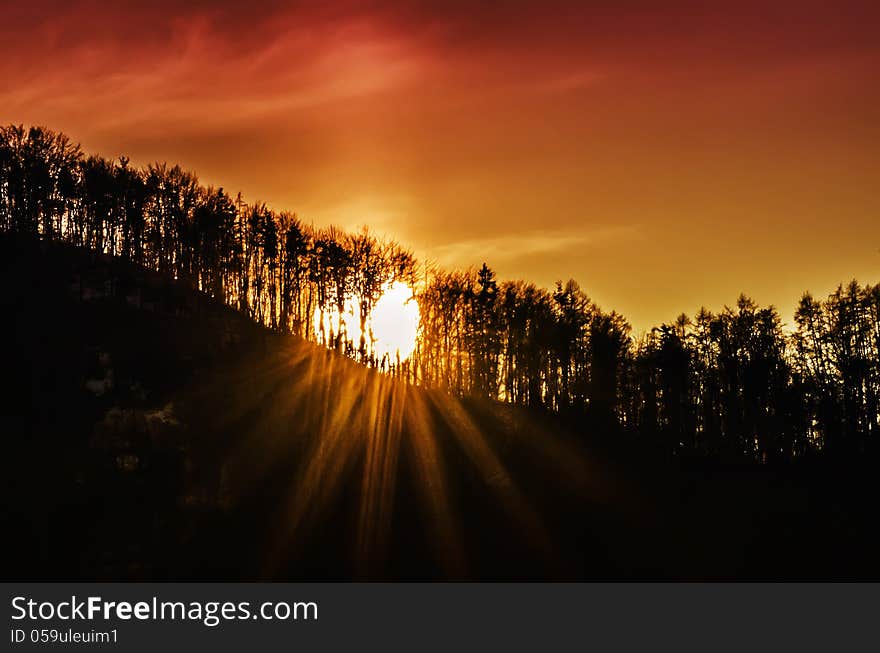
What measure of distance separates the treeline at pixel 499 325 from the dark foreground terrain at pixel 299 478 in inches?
258

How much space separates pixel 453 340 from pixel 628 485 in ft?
115

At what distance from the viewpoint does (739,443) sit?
A: 300 ft

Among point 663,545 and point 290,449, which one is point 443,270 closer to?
point 290,449

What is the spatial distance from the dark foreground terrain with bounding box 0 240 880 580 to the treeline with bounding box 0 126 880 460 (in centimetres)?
656

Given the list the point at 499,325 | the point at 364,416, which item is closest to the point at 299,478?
the point at 364,416

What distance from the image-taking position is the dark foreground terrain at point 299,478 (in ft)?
166

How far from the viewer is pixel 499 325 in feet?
317

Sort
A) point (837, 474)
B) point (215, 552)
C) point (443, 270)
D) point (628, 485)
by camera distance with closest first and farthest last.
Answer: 1. point (215, 552)
2. point (628, 485)
3. point (837, 474)
4. point (443, 270)

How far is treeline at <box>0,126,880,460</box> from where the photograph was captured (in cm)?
8538

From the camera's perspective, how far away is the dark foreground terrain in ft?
166

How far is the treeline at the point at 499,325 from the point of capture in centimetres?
8538

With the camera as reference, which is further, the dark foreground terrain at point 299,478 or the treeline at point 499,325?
the treeline at point 499,325

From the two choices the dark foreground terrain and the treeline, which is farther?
the treeline
